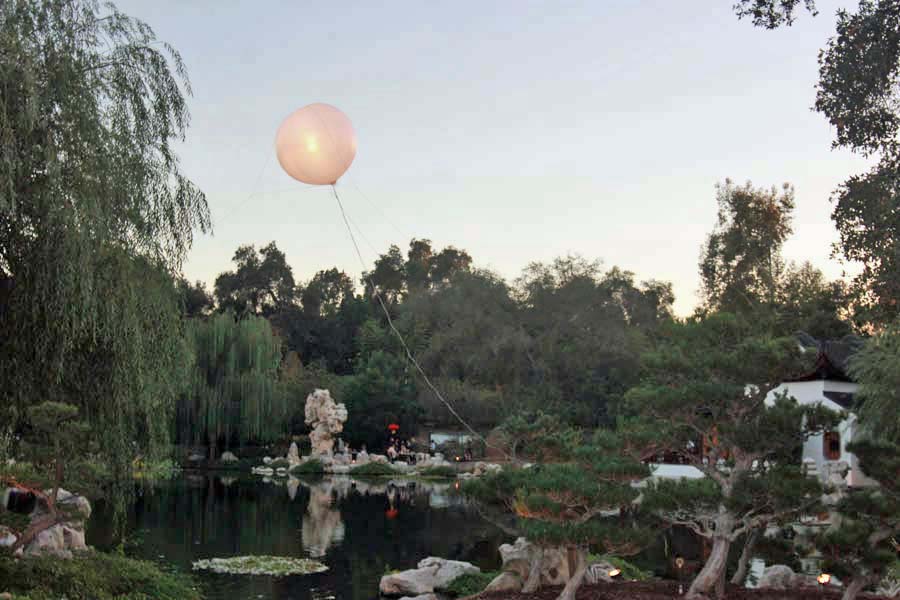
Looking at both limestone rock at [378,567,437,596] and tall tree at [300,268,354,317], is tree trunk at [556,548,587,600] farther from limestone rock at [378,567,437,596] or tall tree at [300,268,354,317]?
tall tree at [300,268,354,317]

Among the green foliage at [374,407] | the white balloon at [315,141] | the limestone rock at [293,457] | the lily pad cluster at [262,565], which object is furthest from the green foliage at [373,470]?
the white balloon at [315,141]

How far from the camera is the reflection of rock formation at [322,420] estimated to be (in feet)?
87.5

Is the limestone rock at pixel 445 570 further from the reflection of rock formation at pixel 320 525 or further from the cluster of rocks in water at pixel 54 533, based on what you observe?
the cluster of rocks in water at pixel 54 533

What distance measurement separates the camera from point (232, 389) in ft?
80.8

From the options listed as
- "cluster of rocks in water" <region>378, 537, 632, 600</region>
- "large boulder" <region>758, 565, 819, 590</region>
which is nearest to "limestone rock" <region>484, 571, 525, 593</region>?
"cluster of rocks in water" <region>378, 537, 632, 600</region>

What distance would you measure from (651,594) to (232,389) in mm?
18243

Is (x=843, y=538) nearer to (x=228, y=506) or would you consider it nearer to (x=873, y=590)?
(x=873, y=590)


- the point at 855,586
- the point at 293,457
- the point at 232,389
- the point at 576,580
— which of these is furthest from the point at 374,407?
the point at 855,586

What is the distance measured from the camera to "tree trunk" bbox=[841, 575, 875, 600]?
6.97m

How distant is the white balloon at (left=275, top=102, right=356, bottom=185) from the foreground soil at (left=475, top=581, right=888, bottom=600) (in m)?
3.91

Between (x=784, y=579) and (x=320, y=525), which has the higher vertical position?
(x=784, y=579)

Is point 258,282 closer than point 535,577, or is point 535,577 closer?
point 535,577

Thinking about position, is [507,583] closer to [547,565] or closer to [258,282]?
[547,565]

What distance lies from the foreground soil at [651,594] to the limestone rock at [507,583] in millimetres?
164
